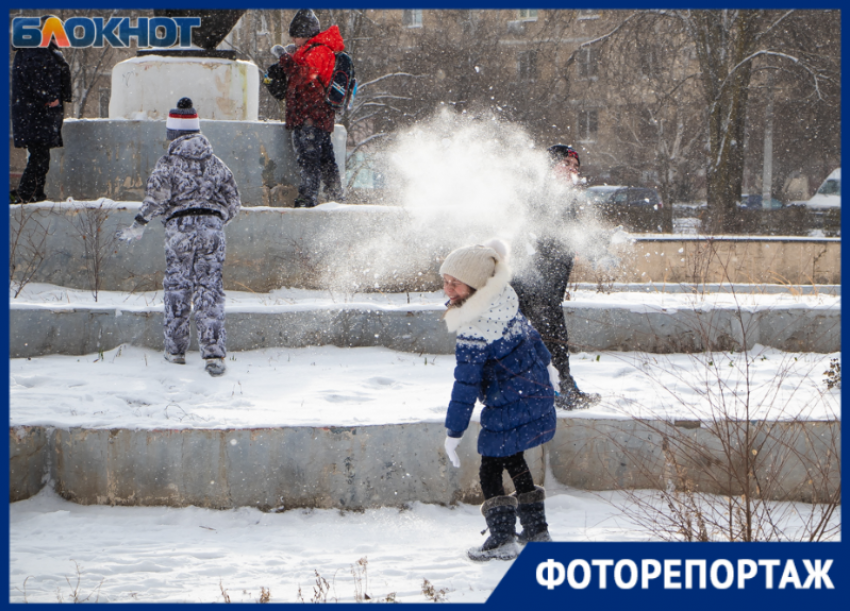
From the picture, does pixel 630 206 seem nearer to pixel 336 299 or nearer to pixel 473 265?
pixel 336 299

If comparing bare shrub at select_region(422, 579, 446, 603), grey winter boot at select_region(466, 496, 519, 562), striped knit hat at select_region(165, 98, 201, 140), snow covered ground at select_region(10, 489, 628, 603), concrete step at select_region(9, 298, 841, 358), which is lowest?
snow covered ground at select_region(10, 489, 628, 603)

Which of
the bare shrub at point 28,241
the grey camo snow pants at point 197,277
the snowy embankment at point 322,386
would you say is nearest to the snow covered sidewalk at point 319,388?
the snowy embankment at point 322,386

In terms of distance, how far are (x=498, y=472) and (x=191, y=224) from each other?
9.52 ft

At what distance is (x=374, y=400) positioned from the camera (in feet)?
16.9

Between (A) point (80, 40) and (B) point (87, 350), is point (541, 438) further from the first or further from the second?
(A) point (80, 40)

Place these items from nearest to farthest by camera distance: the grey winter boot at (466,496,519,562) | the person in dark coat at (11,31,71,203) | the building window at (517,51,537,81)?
the grey winter boot at (466,496,519,562) < the person in dark coat at (11,31,71,203) < the building window at (517,51,537,81)

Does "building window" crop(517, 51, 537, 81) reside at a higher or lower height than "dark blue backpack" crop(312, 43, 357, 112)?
higher

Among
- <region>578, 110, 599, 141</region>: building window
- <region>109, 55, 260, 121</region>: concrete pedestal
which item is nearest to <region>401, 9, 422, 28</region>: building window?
<region>578, 110, 599, 141</region>: building window

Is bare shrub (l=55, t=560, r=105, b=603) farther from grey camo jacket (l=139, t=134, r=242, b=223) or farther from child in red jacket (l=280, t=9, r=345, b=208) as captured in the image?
child in red jacket (l=280, t=9, r=345, b=208)

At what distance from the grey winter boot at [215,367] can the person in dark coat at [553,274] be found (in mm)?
2007

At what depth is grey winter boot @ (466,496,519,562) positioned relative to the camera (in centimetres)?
377

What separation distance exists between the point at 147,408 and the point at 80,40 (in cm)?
477

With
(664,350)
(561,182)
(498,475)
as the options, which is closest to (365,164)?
(664,350)

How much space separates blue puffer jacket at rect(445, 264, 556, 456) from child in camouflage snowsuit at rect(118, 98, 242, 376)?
2.54 m
